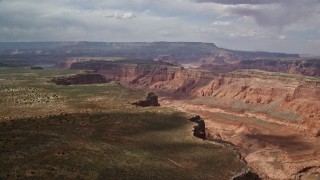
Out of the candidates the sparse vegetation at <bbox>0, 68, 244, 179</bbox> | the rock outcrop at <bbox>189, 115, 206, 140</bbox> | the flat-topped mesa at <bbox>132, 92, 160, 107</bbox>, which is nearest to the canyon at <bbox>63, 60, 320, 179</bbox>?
the rock outcrop at <bbox>189, 115, 206, 140</bbox>

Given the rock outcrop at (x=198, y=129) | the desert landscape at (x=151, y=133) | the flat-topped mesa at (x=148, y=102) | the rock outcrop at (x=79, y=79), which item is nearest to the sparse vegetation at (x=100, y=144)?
the desert landscape at (x=151, y=133)

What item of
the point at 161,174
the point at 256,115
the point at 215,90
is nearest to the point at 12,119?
the point at 161,174

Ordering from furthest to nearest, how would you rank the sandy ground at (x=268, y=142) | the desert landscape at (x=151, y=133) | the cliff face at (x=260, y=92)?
the cliff face at (x=260, y=92) < the sandy ground at (x=268, y=142) < the desert landscape at (x=151, y=133)

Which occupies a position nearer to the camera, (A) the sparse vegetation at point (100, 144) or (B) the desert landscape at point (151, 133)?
(A) the sparse vegetation at point (100, 144)

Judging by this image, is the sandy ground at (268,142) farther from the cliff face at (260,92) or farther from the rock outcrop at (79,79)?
the rock outcrop at (79,79)

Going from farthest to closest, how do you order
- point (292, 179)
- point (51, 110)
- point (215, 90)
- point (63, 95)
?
1. point (215, 90)
2. point (63, 95)
3. point (292, 179)
4. point (51, 110)

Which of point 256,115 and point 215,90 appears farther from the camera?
point 215,90

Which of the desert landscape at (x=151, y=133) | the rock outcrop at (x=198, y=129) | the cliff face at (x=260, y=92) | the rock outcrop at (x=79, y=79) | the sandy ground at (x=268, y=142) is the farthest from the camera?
the rock outcrop at (x=79, y=79)

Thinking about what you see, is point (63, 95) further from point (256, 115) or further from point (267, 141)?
point (256, 115)

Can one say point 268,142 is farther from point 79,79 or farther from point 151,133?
point 79,79
